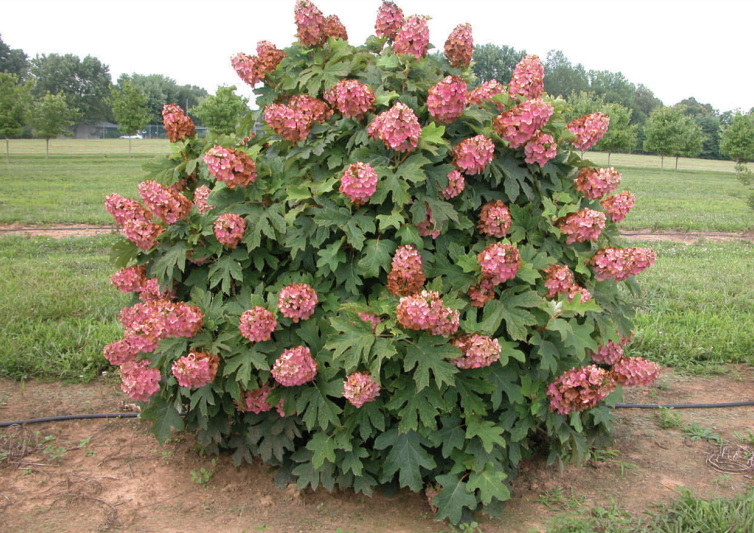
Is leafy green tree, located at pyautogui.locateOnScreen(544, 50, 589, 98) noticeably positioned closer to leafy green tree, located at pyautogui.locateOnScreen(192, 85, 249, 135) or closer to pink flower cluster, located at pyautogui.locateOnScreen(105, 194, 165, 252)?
leafy green tree, located at pyautogui.locateOnScreen(192, 85, 249, 135)

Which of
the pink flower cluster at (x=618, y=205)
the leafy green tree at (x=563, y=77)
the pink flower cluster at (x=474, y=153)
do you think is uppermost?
the leafy green tree at (x=563, y=77)

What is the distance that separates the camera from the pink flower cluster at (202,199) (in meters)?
3.16

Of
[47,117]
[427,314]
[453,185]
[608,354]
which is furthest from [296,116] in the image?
[47,117]

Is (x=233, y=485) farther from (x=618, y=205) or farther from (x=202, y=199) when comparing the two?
(x=618, y=205)

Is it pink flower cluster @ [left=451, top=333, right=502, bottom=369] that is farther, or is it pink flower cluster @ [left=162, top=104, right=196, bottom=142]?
pink flower cluster @ [left=162, top=104, right=196, bottom=142]

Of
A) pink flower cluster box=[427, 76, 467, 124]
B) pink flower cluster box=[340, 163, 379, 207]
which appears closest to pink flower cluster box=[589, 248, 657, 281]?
pink flower cluster box=[427, 76, 467, 124]

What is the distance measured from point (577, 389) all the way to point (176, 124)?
277 cm

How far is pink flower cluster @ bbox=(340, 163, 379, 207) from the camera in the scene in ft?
8.62

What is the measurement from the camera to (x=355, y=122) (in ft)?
9.90

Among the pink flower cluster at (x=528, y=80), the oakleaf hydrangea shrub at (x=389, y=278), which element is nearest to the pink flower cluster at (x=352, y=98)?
the oakleaf hydrangea shrub at (x=389, y=278)

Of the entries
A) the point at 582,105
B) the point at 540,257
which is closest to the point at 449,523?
the point at 540,257

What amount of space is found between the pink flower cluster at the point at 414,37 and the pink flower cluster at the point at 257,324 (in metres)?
1.55

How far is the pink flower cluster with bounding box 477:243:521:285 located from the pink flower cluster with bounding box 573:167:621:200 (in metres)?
0.75

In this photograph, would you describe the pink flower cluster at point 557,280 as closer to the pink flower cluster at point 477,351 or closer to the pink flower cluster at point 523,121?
the pink flower cluster at point 477,351
